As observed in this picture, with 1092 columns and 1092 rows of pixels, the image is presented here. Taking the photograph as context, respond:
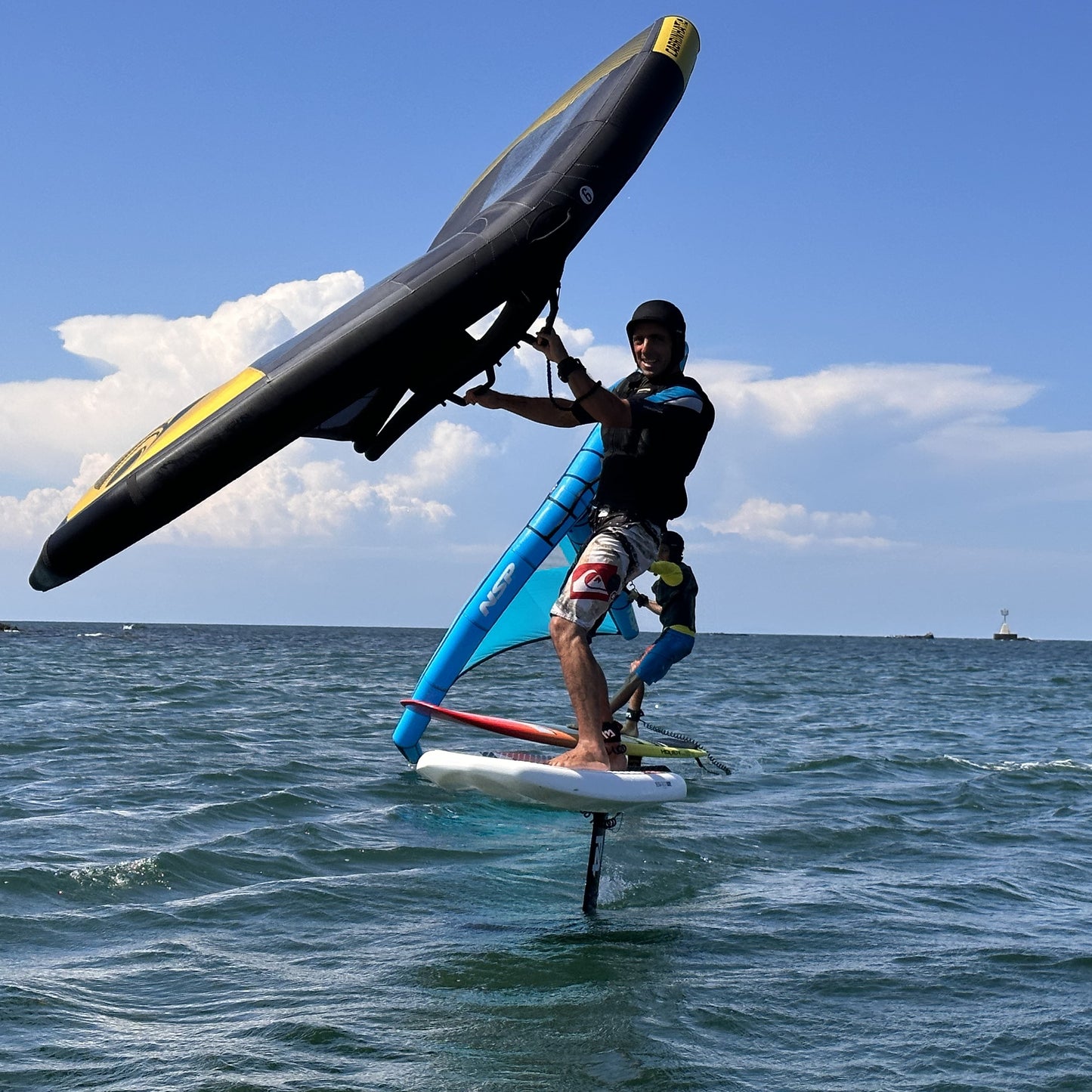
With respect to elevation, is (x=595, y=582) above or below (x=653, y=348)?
below

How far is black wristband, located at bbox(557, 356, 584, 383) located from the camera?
525 centimetres

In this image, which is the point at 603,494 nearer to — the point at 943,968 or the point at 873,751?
the point at 943,968

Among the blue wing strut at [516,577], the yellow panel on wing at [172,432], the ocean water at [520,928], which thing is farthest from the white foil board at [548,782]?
the blue wing strut at [516,577]

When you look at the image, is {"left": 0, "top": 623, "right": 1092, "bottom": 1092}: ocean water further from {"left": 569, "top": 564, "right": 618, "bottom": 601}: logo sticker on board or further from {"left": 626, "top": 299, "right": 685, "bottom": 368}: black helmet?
{"left": 626, "top": 299, "right": 685, "bottom": 368}: black helmet

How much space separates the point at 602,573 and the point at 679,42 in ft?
8.02

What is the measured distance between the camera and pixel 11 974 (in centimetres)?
570

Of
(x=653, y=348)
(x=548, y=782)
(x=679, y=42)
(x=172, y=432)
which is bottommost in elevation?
(x=548, y=782)

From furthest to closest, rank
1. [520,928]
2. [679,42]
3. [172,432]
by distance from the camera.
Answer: [520,928] < [679,42] < [172,432]

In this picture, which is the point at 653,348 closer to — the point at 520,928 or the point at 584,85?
the point at 584,85

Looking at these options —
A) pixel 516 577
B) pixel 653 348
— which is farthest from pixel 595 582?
pixel 516 577

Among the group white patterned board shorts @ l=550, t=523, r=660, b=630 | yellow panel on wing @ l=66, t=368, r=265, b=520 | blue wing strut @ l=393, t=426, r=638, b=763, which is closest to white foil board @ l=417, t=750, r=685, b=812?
white patterned board shorts @ l=550, t=523, r=660, b=630

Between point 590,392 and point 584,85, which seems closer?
point 590,392

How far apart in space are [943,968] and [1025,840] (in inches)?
155

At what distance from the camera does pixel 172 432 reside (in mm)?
5191
